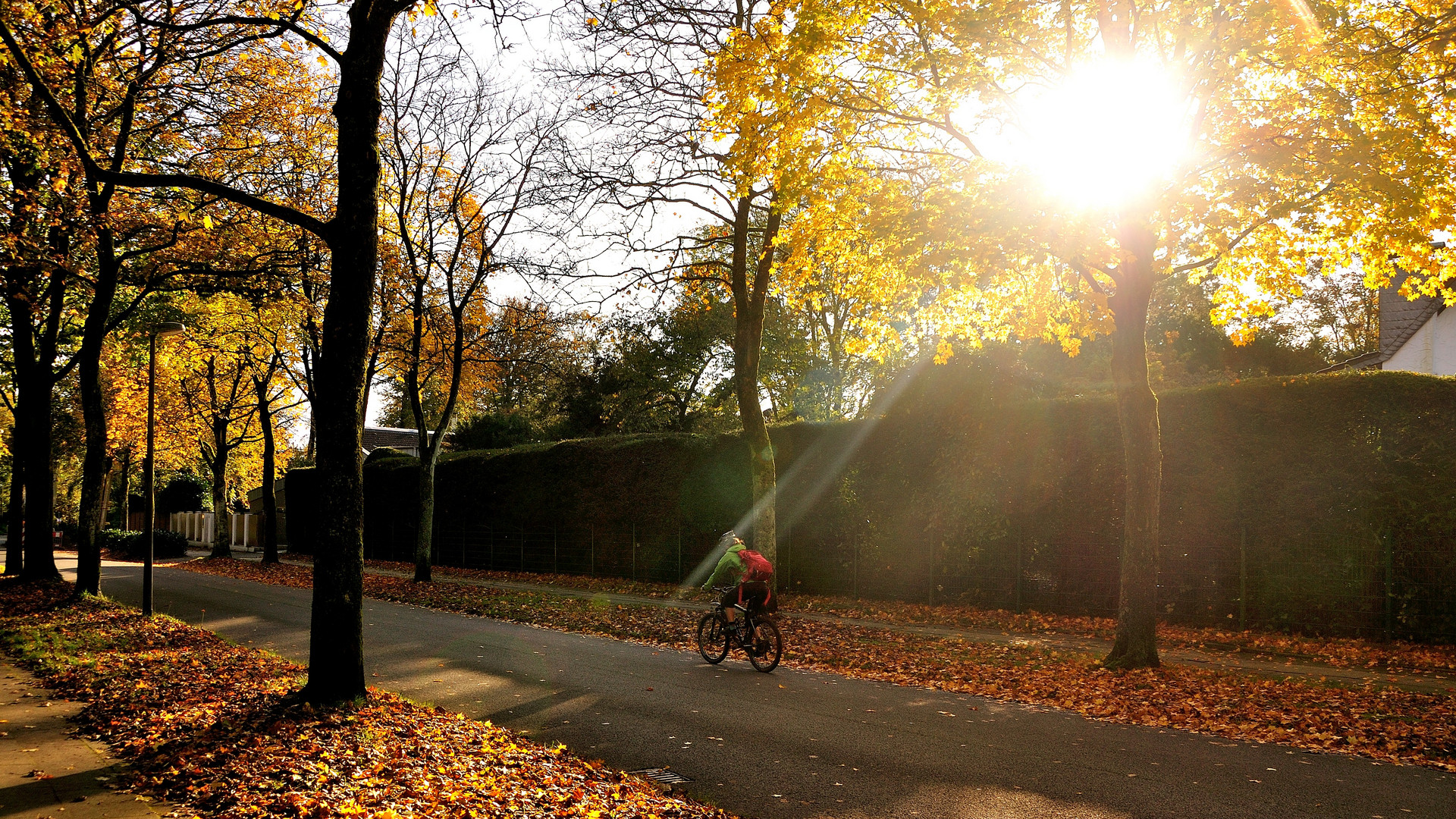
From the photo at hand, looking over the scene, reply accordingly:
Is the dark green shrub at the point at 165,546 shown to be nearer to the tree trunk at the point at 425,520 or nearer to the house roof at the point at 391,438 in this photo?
the tree trunk at the point at 425,520

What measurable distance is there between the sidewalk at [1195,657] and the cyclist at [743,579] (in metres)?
3.99

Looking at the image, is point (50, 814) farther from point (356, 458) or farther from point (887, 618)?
point (887, 618)

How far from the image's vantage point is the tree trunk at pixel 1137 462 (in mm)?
10836

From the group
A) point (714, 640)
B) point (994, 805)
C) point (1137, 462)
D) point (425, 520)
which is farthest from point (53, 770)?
point (425, 520)

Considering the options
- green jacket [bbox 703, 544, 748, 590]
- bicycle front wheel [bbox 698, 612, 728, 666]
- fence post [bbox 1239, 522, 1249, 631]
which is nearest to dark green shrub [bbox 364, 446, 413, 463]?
bicycle front wheel [bbox 698, 612, 728, 666]

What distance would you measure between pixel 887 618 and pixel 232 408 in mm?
28435

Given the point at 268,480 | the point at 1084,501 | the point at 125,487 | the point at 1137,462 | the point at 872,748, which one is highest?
the point at 1137,462

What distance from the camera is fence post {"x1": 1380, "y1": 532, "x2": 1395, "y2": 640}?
1205 centimetres

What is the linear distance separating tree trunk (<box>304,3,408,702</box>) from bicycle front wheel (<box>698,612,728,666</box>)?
513cm

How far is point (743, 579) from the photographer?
11.4m

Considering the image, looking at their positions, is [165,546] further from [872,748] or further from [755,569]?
[872,748]

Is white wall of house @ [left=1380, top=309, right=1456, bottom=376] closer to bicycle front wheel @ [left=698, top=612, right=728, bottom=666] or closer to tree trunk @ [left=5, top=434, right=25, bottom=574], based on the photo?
bicycle front wheel @ [left=698, top=612, right=728, bottom=666]

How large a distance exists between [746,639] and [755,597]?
1.84 feet

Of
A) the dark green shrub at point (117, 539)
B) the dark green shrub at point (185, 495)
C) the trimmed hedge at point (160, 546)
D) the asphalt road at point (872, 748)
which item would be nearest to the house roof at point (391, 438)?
the dark green shrub at point (185, 495)
